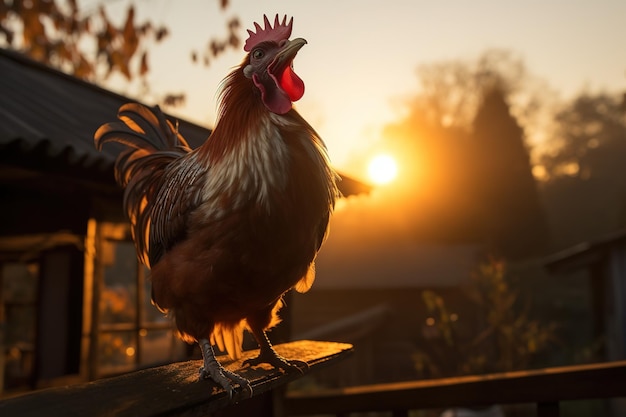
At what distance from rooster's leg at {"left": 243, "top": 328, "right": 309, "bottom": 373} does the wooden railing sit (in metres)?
1.08

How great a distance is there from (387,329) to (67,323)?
14.6m

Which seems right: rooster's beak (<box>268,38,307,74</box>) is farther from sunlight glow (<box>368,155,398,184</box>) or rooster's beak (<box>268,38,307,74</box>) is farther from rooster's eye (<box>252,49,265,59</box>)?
sunlight glow (<box>368,155,398,184</box>)

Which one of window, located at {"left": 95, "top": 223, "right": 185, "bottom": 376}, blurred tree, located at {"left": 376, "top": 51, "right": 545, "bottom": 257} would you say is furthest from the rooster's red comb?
blurred tree, located at {"left": 376, "top": 51, "right": 545, "bottom": 257}

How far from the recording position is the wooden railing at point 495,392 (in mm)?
2879

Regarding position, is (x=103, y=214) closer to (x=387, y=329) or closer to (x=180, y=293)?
(x=180, y=293)

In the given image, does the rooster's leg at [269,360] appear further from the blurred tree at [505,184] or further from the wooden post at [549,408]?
the blurred tree at [505,184]

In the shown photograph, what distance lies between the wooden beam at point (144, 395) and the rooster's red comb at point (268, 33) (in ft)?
3.32

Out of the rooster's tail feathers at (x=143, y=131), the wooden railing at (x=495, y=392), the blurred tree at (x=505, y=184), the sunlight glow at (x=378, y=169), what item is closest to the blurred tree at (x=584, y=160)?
the blurred tree at (x=505, y=184)

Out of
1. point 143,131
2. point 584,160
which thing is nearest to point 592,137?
point 584,160

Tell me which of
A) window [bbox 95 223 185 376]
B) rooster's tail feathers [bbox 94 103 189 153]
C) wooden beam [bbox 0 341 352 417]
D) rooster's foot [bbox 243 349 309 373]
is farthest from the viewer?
window [bbox 95 223 185 376]

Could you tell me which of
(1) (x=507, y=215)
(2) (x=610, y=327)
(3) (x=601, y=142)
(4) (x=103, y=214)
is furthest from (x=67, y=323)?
(3) (x=601, y=142)

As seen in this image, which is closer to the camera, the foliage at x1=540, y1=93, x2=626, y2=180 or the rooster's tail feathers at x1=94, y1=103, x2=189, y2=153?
the rooster's tail feathers at x1=94, y1=103, x2=189, y2=153

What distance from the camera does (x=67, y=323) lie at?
6.97 m

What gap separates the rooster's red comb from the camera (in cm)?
185
